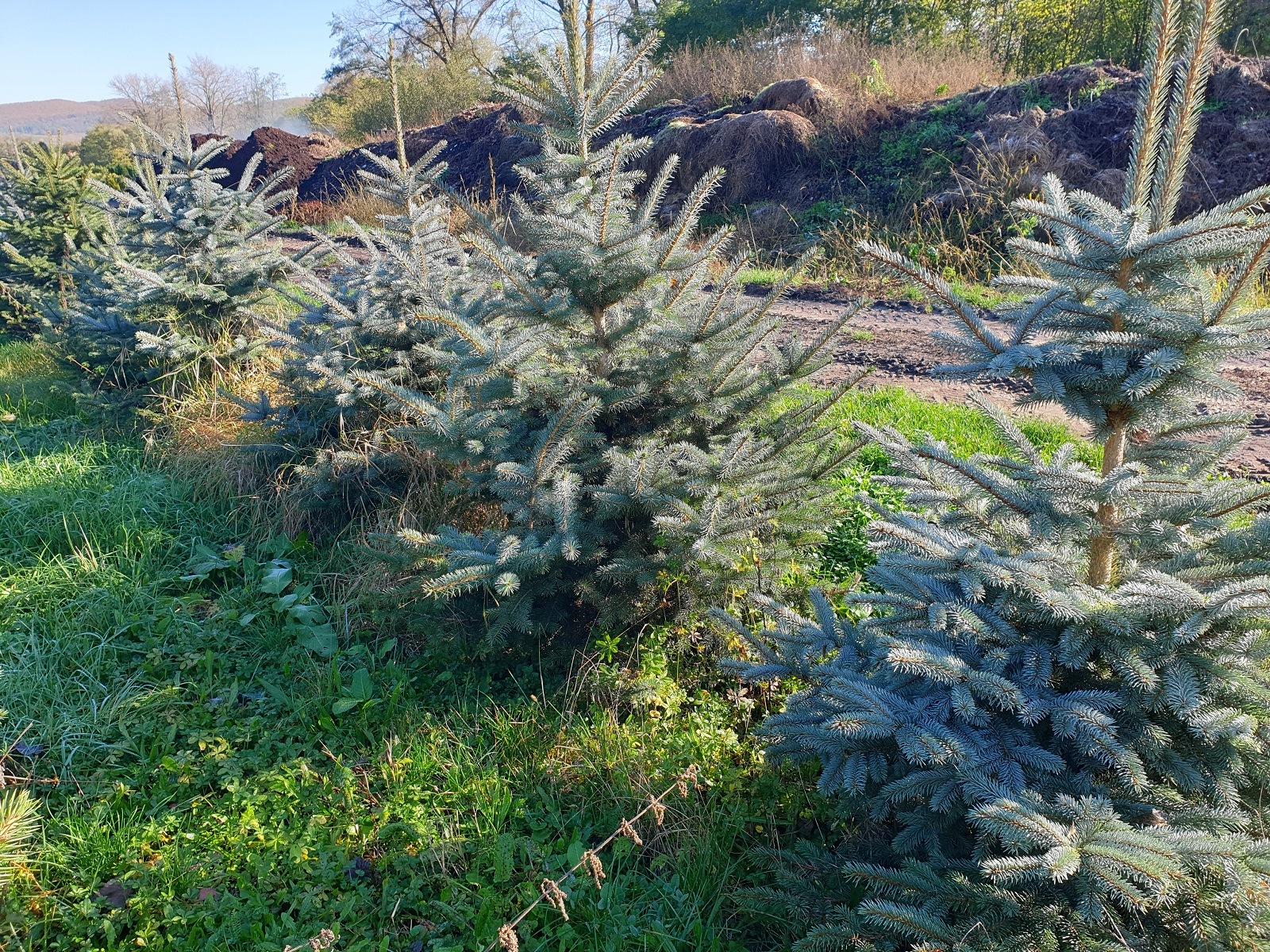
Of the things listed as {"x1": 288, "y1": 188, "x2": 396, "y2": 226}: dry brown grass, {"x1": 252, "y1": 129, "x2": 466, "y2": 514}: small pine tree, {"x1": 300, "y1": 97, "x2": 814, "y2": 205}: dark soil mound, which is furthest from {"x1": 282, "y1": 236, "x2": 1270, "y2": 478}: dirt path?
{"x1": 288, "y1": 188, "x2": 396, "y2": 226}: dry brown grass

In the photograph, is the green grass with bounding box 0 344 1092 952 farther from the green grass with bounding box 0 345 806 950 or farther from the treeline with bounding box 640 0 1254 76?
the treeline with bounding box 640 0 1254 76

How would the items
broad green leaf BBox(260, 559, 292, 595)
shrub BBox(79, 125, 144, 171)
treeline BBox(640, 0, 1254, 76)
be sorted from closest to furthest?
broad green leaf BBox(260, 559, 292, 595) → treeline BBox(640, 0, 1254, 76) → shrub BBox(79, 125, 144, 171)

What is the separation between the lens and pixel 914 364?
6.46 metres

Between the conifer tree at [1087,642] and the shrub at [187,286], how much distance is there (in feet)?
19.5

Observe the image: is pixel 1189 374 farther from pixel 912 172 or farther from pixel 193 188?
pixel 912 172

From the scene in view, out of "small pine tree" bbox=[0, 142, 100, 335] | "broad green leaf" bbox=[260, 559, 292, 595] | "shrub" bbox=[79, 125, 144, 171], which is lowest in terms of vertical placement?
"broad green leaf" bbox=[260, 559, 292, 595]

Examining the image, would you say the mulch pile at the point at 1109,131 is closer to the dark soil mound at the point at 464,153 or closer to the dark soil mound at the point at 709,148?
the dark soil mound at the point at 709,148

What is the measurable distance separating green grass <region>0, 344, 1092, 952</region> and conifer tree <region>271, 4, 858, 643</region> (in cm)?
49

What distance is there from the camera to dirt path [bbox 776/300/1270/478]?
16.1 ft

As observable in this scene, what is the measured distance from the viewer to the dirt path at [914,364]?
16.1ft

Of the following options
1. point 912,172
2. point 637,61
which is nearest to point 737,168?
point 912,172

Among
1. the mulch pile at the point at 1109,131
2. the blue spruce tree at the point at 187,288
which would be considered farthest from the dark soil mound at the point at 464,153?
the blue spruce tree at the point at 187,288

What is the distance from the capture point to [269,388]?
6.14 metres

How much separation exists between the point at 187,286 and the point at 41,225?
5.15 m
